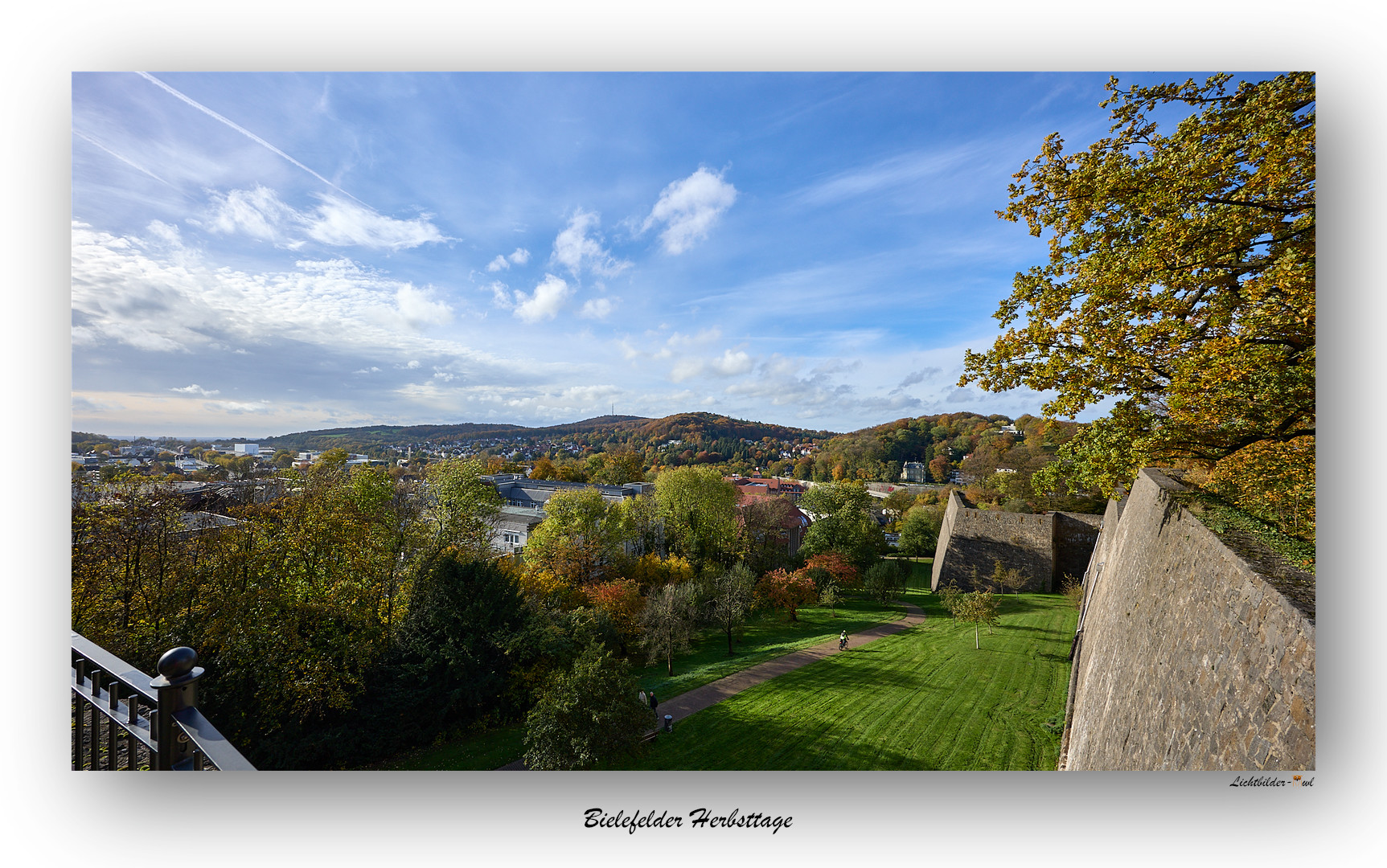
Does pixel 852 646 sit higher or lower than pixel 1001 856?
lower

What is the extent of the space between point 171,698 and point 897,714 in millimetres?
8591

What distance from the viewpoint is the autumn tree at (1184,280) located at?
3.55 meters

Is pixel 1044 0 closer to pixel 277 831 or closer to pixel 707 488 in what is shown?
pixel 277 831

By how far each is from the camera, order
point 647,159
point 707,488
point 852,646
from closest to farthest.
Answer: point 647,159
point 852,646
point 707,488

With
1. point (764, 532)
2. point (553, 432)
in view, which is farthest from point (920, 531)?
point (553, 432)

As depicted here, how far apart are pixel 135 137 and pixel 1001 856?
885cm

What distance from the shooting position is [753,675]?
36.1 feet

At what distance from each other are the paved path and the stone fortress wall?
4.12 metres

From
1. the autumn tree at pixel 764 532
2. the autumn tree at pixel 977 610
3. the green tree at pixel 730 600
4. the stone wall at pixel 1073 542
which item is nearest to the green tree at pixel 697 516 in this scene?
the autumn tree at pixel 764 532

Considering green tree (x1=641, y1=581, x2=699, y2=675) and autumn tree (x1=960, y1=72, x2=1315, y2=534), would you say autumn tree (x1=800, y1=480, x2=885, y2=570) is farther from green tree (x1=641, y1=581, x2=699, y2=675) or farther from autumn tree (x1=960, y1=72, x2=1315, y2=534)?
autumn tree (x1=960, y1=72, x2=1315, y2=534)

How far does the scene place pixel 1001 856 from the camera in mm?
3672

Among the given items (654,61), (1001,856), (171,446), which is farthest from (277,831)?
(654,61)

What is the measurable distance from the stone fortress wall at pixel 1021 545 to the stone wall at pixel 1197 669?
48.4ft
